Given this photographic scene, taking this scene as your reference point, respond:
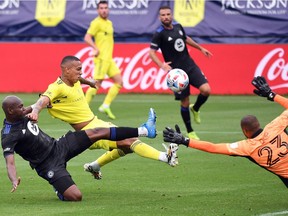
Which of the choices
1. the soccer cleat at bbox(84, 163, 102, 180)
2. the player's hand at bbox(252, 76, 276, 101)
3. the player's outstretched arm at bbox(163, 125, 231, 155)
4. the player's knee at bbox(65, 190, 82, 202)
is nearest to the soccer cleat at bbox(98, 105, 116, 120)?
the soccer cleat at bbox(84, 163, 102, 180)

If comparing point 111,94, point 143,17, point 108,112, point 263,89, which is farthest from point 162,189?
point 143,17

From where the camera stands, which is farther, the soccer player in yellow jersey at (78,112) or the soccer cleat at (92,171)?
the soccer cleat at (92,171)

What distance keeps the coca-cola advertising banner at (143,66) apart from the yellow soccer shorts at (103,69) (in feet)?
13.4

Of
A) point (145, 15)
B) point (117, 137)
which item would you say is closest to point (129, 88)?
point (145, 15)

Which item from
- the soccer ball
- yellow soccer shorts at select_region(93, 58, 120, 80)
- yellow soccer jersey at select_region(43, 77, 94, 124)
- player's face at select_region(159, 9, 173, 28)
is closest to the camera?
yellow soccer jersey at select_region(43, 77, 94, 124)

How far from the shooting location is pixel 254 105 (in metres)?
25.3

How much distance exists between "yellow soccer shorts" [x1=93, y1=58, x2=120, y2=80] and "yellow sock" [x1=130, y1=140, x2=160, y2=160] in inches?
445

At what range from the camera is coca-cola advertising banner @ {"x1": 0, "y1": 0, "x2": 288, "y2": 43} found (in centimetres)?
2880

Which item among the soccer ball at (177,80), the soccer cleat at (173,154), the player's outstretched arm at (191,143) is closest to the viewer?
the player's outstretched arm at (191,143)

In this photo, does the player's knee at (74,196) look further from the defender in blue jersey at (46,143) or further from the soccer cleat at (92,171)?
the soccer cleat at (92,171)

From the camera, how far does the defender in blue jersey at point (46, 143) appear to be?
11.4 meters

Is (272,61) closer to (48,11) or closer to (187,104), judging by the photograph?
(48,11)

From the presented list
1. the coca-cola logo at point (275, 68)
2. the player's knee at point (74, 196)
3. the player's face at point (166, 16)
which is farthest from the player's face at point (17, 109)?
the coca-cola logo at point (275, 68)

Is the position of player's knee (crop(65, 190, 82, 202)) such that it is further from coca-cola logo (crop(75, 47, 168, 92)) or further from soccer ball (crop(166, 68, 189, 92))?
coca-cola logo (crop(75, 47, 168, 92))
